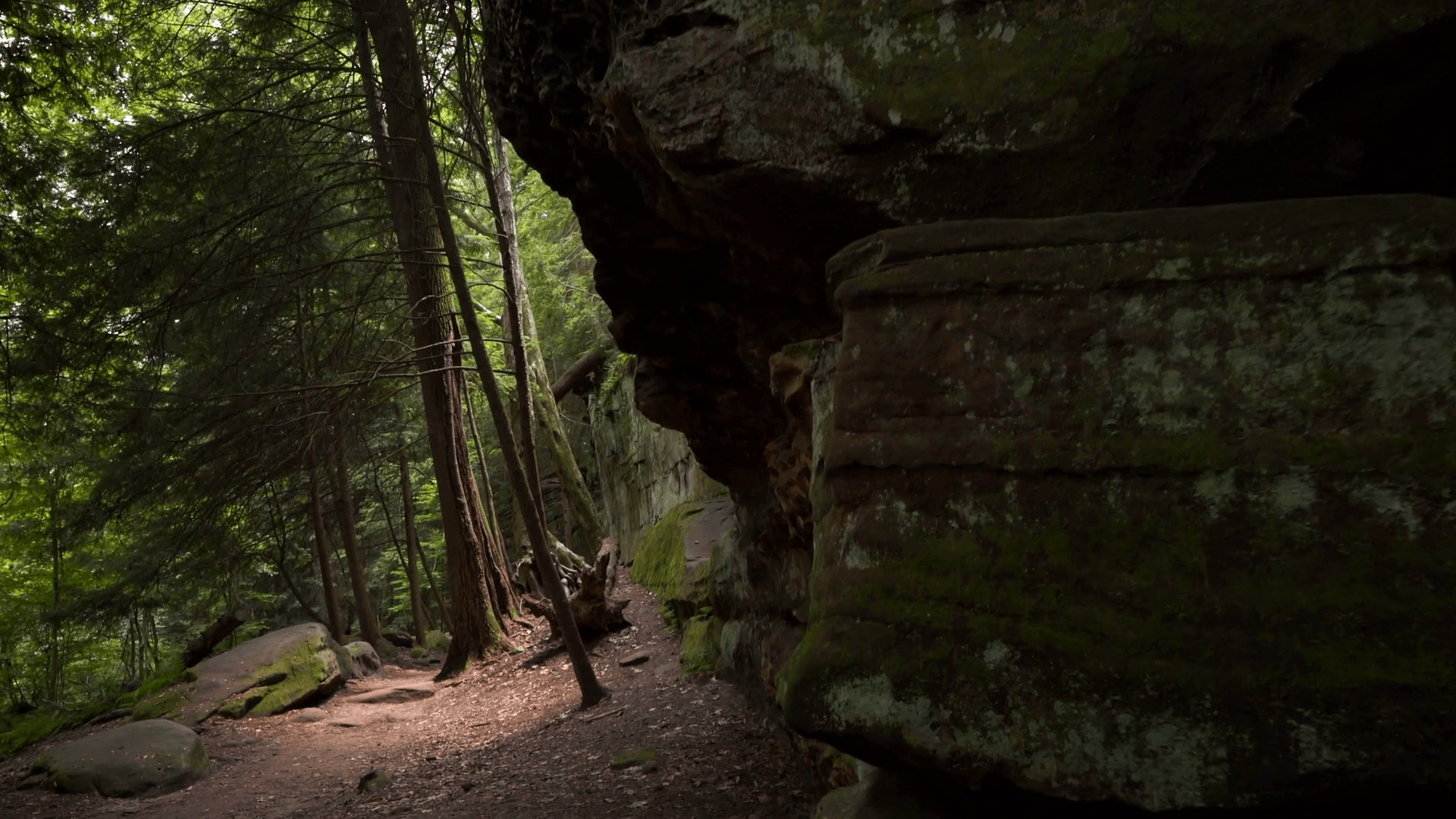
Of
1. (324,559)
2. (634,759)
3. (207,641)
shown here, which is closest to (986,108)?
(634,759)

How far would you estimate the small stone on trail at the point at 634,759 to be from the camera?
581cm

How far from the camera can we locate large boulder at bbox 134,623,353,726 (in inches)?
419

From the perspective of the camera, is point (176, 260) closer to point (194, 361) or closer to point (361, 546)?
point (194, 361)

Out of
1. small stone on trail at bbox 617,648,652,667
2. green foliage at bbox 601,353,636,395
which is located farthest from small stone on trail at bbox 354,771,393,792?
green foliage at bbox 601,353,636,395

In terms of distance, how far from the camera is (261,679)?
1141 centimetres

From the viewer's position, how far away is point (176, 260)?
8805mm

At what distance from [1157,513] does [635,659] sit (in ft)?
24.8

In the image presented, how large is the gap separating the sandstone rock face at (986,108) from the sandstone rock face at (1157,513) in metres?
0.60

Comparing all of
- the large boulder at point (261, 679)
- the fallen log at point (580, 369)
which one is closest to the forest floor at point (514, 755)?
the large boulder at point (261, 679)

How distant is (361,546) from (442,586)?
19.1 ft

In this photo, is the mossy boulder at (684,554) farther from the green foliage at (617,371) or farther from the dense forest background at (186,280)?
the green foliage at (617,371)

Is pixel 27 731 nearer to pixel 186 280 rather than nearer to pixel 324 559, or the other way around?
pixel 324 559

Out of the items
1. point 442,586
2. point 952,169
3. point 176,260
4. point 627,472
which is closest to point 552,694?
point 176,260

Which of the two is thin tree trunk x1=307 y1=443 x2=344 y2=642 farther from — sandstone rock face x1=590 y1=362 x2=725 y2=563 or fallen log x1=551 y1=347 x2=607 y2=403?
fallen log x1=551 y1=347 x2=607 y2=403
